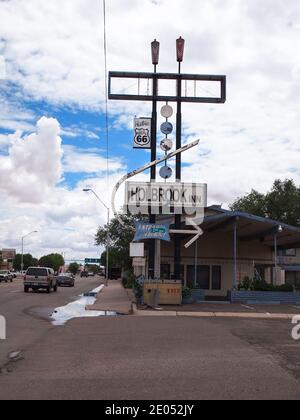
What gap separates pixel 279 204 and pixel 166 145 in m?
45.0

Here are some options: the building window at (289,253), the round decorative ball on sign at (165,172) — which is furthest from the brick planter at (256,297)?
the building window at (289,253)

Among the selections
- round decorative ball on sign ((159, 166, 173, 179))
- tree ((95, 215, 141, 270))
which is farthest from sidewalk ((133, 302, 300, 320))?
tree ((95, 215, 141, 270))

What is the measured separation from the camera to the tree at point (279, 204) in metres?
70.9

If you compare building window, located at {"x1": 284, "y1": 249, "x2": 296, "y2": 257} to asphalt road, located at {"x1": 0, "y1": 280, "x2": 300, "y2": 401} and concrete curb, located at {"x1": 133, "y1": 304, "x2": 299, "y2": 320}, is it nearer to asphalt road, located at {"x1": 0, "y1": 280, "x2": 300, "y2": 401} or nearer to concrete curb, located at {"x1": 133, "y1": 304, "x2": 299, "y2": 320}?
concrete curb, located at {"x1": 133, "y1": 304, "x2": 299, "y2": 320}

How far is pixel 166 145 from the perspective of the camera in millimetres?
29438

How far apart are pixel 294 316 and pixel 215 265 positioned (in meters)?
14.3

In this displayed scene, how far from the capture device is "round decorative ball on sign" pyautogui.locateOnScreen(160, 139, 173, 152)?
29375 mm

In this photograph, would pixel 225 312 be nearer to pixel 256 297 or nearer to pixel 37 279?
pixel 256 297

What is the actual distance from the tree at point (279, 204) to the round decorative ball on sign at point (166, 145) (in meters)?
43.1

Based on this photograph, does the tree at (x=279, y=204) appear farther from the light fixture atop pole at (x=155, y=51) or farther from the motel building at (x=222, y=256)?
the light fixture atop pole at (x=155, y=51)

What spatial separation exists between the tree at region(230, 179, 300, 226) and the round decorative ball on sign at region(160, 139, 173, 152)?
43130mm

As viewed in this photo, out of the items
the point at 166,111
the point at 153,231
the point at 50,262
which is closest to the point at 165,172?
the point at 166,111
